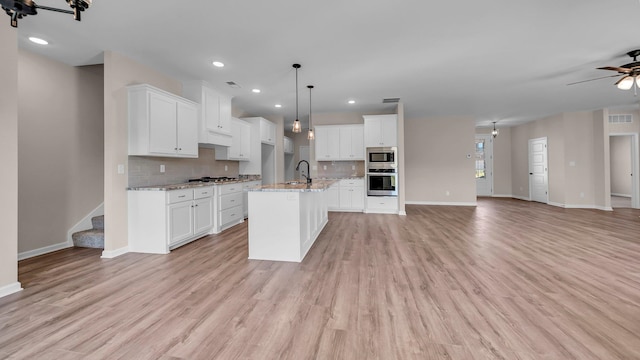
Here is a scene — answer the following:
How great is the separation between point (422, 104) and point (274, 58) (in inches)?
155

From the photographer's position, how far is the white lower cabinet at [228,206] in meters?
4.50

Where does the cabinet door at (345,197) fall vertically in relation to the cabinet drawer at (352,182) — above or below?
below

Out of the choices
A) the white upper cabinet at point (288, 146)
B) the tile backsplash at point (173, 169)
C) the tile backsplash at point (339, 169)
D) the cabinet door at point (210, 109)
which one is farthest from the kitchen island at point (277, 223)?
the white upper cabinet at point (288, 146)

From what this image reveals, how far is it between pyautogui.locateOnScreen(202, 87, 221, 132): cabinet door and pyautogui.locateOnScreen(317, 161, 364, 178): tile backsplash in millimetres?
3032

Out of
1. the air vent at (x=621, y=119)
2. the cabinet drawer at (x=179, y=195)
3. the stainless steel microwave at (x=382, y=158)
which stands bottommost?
the cabinet drawer at (x=179, y=195)

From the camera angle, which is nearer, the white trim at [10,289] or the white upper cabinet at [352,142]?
the white trim at [10,289]

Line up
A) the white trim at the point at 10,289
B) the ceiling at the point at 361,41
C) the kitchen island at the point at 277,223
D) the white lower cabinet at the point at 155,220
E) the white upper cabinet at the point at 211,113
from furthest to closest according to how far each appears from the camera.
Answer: the white upper cabinet at the point at 211,113, the white lower cabinet at the point at 155,220, the kitchen island at the point at 277,223, the ceiling at the point at 361,41, the white trim at the point at 10,289

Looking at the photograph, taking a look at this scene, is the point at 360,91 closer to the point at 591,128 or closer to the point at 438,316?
the point at 438,316

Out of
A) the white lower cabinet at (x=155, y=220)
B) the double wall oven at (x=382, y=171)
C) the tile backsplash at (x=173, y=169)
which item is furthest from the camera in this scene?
the double wall oven at (x=382, y=171)

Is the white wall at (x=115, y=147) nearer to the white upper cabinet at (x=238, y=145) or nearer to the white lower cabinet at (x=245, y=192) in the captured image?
the white upper cabinet at (x=238, y=145)

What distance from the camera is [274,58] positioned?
3543 mm

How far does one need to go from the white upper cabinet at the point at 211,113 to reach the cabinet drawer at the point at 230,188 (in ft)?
2.63

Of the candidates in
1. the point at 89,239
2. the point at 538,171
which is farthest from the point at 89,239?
the point at 538,171

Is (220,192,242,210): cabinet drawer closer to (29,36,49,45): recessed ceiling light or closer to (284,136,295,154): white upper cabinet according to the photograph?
(29,36,49,45): recessed ceiling light
